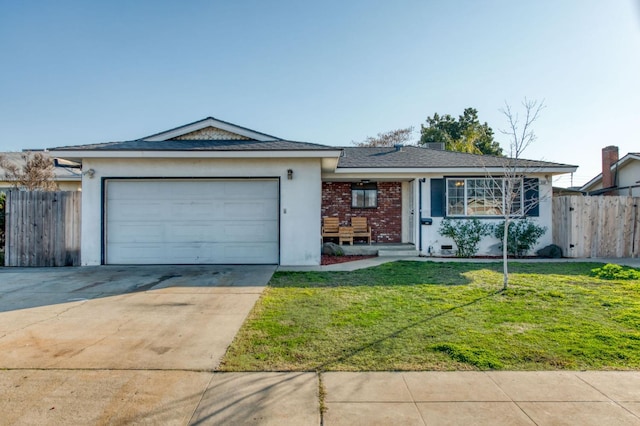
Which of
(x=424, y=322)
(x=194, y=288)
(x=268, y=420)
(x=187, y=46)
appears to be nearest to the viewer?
(x=268, y=420)

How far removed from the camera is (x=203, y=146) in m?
9.95

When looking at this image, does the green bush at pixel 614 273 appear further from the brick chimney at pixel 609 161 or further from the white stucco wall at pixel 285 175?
the brick chimney at pixel 609 161

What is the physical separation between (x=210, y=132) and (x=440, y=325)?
30.3 feet

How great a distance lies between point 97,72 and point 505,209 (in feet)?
44.4

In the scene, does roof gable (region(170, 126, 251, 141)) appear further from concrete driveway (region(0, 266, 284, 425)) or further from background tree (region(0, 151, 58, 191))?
background tree (region(0, 151, 58, 191))

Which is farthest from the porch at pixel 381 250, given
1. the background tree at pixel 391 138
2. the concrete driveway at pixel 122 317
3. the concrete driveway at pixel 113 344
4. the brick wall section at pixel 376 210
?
the background tree at pixel 391 138

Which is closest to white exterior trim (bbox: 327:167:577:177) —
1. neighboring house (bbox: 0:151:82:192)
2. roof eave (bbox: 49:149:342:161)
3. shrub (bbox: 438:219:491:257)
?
shrub (bbox: 438:219:491:257)

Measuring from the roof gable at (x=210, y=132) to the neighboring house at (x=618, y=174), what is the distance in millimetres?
14989

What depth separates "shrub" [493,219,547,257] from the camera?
1180 cm

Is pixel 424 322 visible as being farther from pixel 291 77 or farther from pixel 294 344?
pixel 291 77

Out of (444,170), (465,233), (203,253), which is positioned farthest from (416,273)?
(203,253)

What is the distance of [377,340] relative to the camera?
421 cm

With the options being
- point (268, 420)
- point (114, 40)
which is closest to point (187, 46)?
point (114, 40)

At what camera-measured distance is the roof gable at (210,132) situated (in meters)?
11.1
